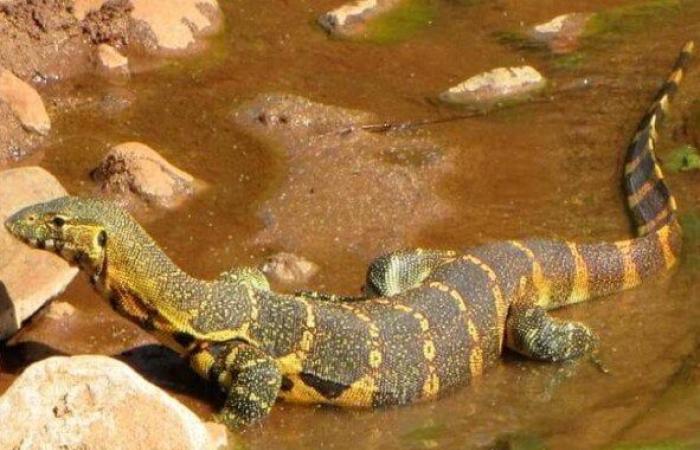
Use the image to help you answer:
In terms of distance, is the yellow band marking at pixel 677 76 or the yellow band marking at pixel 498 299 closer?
the yellow band marking at pixel 498 299

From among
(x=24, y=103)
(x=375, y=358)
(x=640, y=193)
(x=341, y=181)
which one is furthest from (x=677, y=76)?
(x=24, y=103)

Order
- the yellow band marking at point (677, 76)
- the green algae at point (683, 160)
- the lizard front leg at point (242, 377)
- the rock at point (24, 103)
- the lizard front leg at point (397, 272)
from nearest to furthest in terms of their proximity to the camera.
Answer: the lizard front leg at point (242, 377) → the lizard front leg at point (397, 272) → the green algae at point (683, 160) → the rock at point (24, 103) → the yellow band marking at point (677, 76)

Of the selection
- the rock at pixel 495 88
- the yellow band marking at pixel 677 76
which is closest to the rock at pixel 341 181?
the rock at pixel 495 88

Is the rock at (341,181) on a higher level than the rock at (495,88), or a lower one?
lower

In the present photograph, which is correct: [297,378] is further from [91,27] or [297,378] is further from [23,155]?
[91,27]

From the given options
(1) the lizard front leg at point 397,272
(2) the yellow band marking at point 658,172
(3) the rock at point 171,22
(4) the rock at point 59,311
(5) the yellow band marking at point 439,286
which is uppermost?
(5) the yellow band marking at point 439,286

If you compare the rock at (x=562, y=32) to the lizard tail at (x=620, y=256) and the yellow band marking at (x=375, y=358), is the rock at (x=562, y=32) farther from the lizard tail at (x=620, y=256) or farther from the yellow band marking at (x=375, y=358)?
the yellow band marking at (x=375, y=358)

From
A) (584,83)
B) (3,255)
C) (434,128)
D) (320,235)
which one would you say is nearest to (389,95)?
(434,128)
